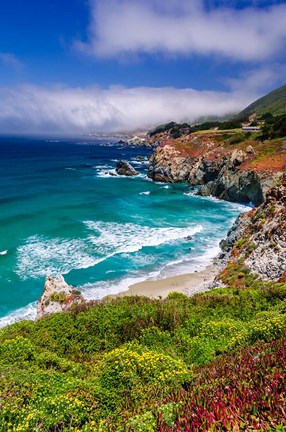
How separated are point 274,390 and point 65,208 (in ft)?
179

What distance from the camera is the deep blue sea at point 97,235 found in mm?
32875

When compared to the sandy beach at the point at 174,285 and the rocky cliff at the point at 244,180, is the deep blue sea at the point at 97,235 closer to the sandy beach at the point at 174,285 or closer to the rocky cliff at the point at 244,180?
the sandy beach at the point at 174,285

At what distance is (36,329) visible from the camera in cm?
1712

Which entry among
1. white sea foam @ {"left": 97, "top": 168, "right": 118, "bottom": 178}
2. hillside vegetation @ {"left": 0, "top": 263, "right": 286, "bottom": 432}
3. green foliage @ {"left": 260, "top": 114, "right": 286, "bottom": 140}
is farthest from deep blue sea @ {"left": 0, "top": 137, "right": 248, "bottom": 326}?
green foliage @ {"left": 260, "top": 114, "right": 286, "bottom": 140}

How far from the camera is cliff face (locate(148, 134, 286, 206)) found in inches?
2424

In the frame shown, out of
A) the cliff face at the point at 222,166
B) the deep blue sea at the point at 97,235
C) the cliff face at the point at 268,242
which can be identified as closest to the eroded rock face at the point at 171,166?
the cliff face at the point at 222,166

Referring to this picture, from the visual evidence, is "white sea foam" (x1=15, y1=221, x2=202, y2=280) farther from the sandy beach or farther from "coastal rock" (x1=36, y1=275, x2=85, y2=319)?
"coastal rock" (x1=36, y1=275, x2=85, y2=319)

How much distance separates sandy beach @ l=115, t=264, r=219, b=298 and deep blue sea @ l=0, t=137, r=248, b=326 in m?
1.24

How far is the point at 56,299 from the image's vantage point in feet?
72.0

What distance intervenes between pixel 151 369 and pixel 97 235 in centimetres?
3489

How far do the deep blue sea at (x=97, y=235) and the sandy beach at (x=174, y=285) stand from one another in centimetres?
124

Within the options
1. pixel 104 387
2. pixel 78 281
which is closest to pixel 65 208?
pixel 78 281

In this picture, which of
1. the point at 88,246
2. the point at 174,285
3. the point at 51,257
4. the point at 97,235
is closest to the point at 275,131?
the point at 97,235

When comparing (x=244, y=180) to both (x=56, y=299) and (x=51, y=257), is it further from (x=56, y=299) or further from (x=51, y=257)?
(x=56, y=299)
